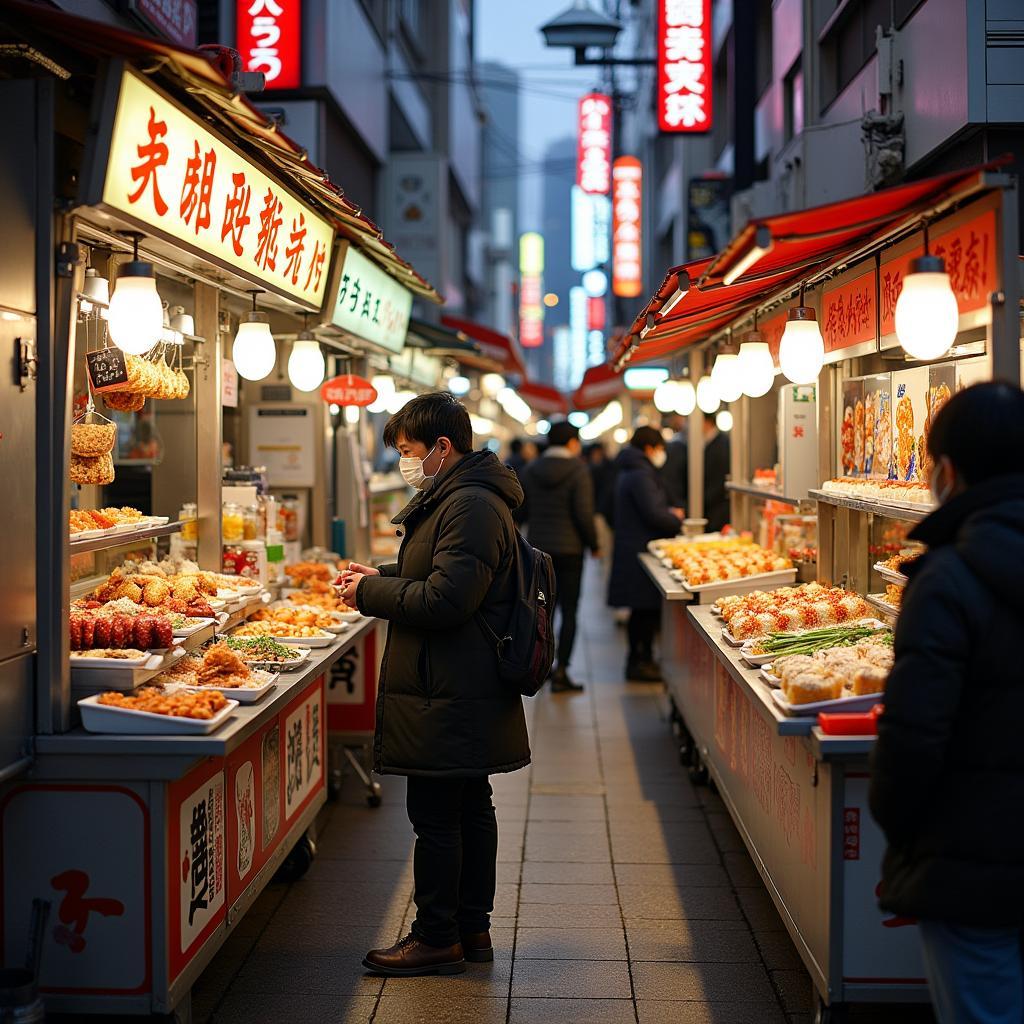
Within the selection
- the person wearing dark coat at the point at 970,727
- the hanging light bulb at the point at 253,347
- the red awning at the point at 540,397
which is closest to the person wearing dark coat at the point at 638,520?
the hanging light bulb at the point at 253,347

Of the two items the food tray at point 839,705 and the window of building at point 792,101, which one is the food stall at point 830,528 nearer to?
the food tray at point 839,705

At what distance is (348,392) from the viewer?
931 centimetres

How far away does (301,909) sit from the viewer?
6199mm

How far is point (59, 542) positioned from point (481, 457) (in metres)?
1.74

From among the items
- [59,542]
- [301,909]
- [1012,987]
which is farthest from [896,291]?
[301,909]

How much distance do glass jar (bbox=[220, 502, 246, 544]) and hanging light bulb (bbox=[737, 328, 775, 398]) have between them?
320 centimetres

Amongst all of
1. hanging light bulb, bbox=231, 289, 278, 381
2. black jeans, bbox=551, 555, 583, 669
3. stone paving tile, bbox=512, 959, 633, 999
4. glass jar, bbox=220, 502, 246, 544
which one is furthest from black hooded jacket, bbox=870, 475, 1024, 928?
Result: black jeans, bbox=551, 555, 583, 669

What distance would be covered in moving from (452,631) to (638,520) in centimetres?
728

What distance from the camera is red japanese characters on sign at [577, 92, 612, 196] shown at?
1086 inches

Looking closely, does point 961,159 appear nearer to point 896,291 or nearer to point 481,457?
point 896,291

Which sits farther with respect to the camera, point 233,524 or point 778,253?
point 233,524

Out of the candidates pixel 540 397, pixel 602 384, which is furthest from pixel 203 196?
pixel 540 397

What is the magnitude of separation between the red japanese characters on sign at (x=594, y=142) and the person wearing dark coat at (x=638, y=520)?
1709 centimetres

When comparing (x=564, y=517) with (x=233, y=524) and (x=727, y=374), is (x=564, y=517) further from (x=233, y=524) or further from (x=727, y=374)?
(x=233, y=524)
